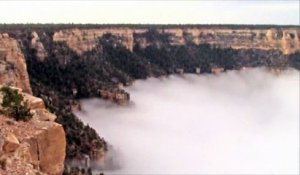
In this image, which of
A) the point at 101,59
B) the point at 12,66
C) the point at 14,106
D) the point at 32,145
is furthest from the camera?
the point at 101,59

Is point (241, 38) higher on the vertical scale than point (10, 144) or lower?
lower

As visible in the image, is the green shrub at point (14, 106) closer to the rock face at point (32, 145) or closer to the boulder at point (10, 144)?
the rock face at point (32, 145)

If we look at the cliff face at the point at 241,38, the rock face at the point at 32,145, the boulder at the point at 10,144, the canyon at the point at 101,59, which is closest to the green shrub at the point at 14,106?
the rock face at the point at 32,145

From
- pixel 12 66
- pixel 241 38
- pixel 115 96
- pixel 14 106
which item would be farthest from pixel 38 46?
pixel 241 38

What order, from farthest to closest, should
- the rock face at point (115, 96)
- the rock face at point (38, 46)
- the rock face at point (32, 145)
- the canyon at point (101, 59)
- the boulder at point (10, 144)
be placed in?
1. the rock face at point (115, 96)
2. the rock face at point (38, 46)
3. the canyon at point (101, 59)
4. the boulder at point (10, 144)
5. the rock face at point (32, 145)

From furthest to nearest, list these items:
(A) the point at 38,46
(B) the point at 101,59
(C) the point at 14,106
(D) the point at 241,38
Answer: (D) the point at 241,38 → (B) the point at 101,59 → (A) the point at 38,46 → (C) the point at 14,106

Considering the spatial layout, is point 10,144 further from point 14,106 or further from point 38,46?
A: point 38,46

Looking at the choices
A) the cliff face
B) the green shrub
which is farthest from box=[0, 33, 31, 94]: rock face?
the cliff face
